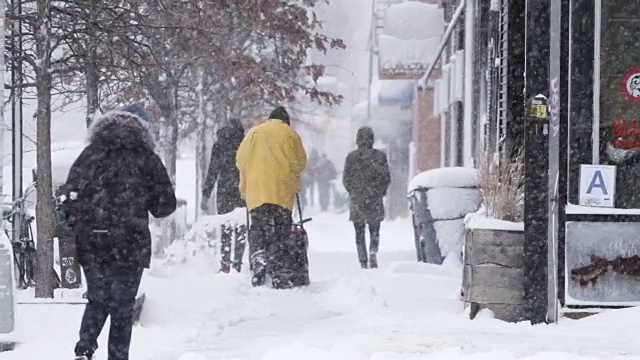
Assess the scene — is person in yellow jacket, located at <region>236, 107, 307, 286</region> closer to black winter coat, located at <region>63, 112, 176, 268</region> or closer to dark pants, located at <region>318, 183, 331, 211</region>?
black winter coat, located at <region>63, 112, 176, 268</region>

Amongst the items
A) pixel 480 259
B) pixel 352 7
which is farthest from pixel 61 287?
pixel 352 7

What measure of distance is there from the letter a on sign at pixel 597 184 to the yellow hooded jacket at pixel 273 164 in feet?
11.4

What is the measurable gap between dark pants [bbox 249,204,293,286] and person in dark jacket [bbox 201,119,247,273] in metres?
1.64

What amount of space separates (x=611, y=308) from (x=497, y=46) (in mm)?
4425

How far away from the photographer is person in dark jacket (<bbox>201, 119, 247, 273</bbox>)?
525 inches

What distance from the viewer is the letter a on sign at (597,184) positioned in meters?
8.98

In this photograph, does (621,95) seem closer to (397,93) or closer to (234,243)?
(234,243)

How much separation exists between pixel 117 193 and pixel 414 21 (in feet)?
66.9

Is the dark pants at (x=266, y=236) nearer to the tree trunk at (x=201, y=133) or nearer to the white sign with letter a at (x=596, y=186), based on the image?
the white sign with letter a at (x=596, y=186)

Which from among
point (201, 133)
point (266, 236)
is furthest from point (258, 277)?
point (201, 133)

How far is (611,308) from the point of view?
886 cm

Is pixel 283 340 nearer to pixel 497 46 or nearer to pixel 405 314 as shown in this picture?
pixel 405 314

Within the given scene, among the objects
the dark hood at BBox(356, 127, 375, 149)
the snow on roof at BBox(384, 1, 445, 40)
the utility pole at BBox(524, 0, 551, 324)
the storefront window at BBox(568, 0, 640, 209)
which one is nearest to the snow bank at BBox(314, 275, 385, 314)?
the utility pole at BBox(524, 0, 551, 324)

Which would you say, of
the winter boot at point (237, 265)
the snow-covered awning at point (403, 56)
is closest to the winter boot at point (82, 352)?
the winter boot at point (237, 265)
